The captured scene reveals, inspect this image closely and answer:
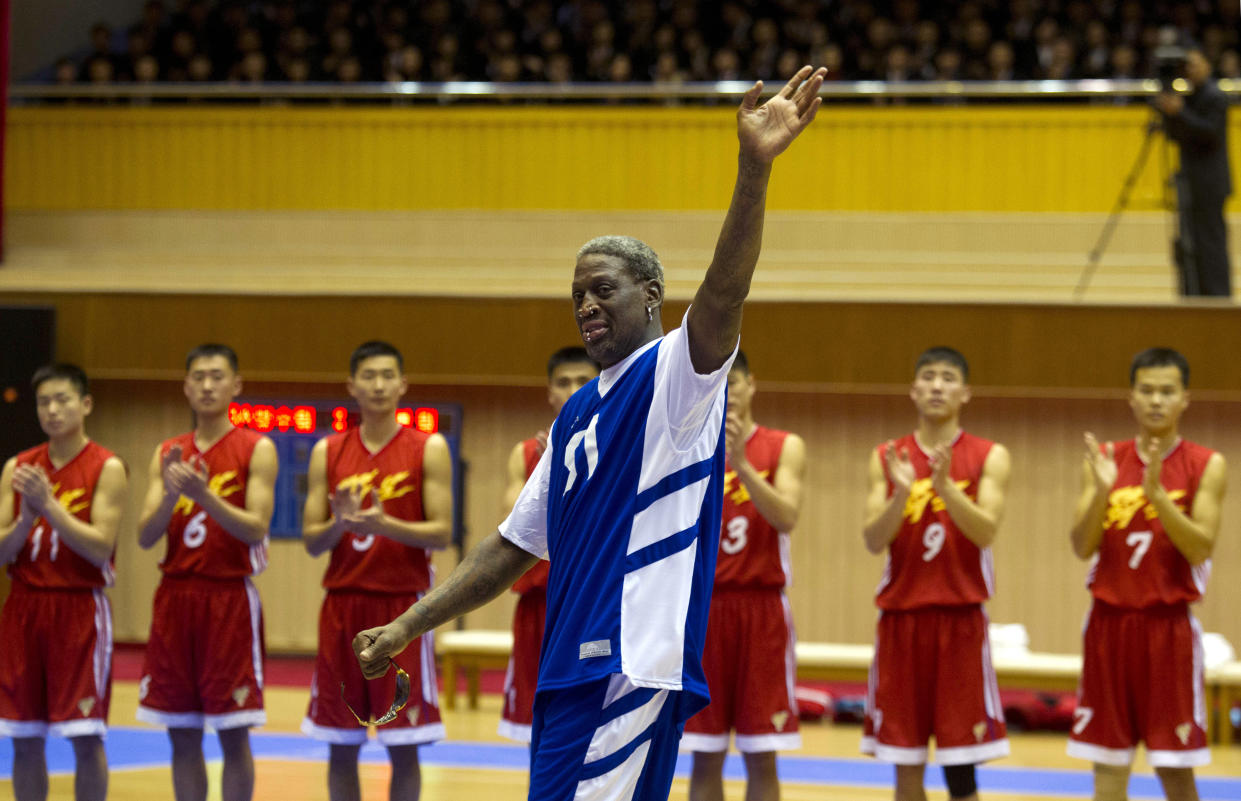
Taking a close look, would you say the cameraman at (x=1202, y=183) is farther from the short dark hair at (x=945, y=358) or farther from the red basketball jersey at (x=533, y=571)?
the red basketball jersey at (x=533, y=571)

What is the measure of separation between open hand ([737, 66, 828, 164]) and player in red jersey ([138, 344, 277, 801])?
345 centimetres

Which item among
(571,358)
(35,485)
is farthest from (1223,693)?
(35,485)

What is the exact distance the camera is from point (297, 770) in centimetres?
732

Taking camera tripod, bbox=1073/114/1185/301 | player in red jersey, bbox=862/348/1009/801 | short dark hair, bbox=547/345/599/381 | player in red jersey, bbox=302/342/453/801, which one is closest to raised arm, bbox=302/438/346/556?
player in red jersey, bbox=302/342/453/801

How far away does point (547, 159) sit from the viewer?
37.8 ft

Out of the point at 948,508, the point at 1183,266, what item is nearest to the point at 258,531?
the point at 948,508

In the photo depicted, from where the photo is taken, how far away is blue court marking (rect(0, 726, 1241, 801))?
7258 mm

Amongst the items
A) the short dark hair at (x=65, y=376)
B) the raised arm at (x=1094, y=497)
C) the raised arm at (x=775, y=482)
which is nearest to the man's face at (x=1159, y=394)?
the raised arm at (x=1094, y=497)

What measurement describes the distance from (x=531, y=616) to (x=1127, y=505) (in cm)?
249

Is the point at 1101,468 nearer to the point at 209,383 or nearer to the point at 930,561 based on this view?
the point at 930,561

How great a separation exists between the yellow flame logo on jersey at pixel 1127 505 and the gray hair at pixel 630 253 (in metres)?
3.42

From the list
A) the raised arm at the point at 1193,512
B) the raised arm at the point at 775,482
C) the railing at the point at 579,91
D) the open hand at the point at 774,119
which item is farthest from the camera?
the railing at the point at 579,91

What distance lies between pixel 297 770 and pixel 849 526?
15.4 ft

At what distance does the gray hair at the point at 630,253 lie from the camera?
8.91ft
